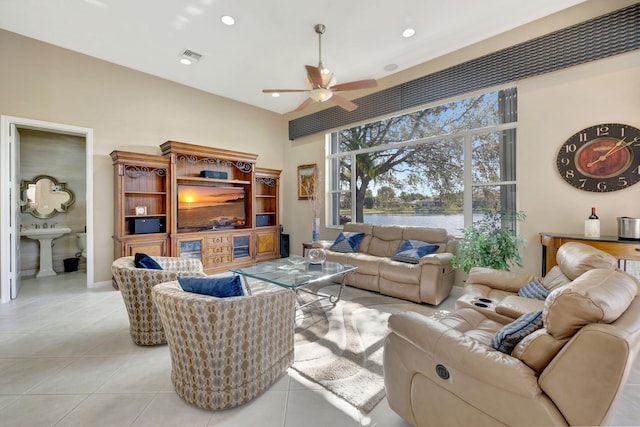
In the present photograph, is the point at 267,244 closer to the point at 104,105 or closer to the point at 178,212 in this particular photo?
the point at 178,212

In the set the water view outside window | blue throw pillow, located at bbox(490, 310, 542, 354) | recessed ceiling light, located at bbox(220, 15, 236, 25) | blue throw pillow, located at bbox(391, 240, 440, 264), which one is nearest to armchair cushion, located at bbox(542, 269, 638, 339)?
blue throw pillow, located at bbox(490, 310, 542, 354)

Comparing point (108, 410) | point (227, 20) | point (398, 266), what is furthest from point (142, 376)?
point (227, 20)

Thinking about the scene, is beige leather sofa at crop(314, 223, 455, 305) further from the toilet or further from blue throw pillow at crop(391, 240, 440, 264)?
the toilet

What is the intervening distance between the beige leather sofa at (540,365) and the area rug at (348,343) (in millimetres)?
504

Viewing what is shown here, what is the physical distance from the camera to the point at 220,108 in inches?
227

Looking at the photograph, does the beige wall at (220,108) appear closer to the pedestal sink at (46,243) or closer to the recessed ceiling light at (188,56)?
the recessed ceiling light at (188,56)

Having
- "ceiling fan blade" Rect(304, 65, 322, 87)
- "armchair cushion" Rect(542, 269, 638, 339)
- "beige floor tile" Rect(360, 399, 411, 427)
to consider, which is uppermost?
"ceiling fan blade" Rect(304, 65, 322, 87)

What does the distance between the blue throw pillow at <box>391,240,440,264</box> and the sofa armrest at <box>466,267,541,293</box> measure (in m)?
0.98

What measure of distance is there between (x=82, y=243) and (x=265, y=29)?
5.21m

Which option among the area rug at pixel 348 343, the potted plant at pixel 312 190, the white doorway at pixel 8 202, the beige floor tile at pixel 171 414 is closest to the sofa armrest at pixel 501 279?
the area rug at pixel 348 343

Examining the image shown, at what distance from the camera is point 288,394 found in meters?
1.90

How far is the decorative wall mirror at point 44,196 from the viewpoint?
507cm

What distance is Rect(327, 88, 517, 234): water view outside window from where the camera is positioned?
12.8ft

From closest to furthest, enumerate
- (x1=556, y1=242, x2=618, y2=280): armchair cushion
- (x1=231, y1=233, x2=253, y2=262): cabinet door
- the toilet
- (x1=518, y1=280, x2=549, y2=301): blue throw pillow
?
(x1=556, y1=242, x2=618, y2=280): armchair cushion < (x1=518, y1=280, x2=549, y2=301): blue throw pillow < the toilet < (x1=231, y1=233, x2=253, y2=262): cabinet door
